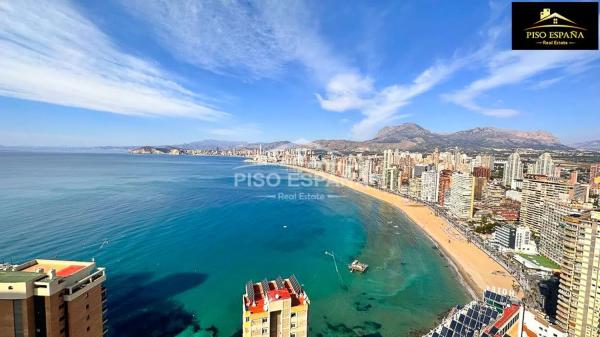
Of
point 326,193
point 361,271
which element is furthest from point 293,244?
point 326,193

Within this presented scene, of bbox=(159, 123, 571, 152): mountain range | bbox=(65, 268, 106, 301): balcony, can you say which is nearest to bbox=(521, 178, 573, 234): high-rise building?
bbox=(65, 268, 106, 301): balcony

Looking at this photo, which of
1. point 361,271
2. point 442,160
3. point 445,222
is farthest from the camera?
point 442,160

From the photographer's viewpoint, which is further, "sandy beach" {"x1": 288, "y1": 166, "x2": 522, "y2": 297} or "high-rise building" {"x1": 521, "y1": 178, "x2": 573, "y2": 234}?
"high-rise building" {"x1": 521, "y1": 178, "x2": 573, "y2": 234}

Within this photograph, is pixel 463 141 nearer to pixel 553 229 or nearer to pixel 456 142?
pixel 456 142

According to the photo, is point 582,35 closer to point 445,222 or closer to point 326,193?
point 445,222

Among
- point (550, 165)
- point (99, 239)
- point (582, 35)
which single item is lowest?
point (99, 239)

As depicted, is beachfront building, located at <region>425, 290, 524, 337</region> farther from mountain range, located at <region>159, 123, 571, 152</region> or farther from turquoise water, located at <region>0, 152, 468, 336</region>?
mountain range, located at <region>159, 123, 571, 152</region>

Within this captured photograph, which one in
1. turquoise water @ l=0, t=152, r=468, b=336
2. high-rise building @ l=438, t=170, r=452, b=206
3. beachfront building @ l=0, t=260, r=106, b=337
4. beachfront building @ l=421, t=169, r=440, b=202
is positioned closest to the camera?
beachfront building @ l=0, t=260, r=106, b=337
